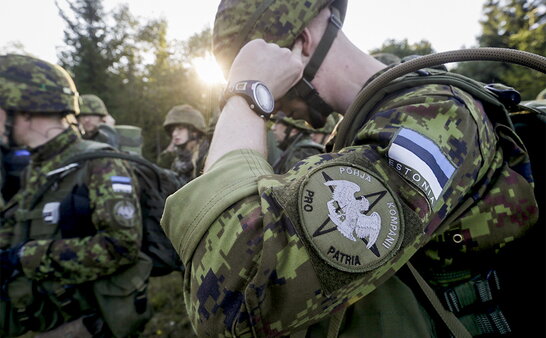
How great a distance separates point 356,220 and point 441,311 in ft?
1.73

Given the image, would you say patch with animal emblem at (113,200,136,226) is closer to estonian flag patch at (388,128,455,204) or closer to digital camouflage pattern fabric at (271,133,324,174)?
digital camouflage pattern fabric at (271,133,324,174)

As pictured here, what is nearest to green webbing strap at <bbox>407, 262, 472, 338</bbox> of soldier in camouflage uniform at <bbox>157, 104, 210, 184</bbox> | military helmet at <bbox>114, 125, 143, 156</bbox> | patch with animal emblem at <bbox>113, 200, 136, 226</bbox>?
patch with animal emblem at <bbox>113, 200, 136, 226</bbox>

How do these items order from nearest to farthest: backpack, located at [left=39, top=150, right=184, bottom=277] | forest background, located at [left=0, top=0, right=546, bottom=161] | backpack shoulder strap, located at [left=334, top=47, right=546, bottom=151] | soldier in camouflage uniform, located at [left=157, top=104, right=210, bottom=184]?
backpack shoulder strap, located at [left=334, top=47, right=546, bottom=151]
backpack, located at [left=39, top=150, right=184, bottom=277]
soldier in camouflage uniform, located at [left=157, top=104, right=210, bottom=184]
forest background, located at [left=0, top=0, right=546, bottom=161]

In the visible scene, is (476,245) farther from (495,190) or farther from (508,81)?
(508,81)

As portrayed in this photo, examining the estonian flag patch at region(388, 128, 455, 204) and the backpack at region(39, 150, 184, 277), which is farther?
the backpack at region(39, 150, 184, 277)

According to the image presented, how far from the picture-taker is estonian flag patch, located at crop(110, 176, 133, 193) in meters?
2.79

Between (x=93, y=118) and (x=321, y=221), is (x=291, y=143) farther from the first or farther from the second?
(x=93, y=118)

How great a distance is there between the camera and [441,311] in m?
1.09

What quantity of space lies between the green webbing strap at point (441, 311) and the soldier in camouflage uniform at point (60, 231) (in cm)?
236

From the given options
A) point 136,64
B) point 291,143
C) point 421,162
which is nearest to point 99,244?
point 421,162

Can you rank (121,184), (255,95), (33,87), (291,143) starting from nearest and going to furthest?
(255,95) → (121,184) → (33,87) → (291,143)

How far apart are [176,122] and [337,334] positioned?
7447 mm

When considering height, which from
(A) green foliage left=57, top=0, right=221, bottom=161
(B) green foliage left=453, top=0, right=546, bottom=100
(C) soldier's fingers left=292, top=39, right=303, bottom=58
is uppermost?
(B) green foliage left=453, top=0, right=546, bottom=100

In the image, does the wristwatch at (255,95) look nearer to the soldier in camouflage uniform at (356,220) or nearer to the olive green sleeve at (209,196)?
the soldier in camouflage uniform at (356,220)
